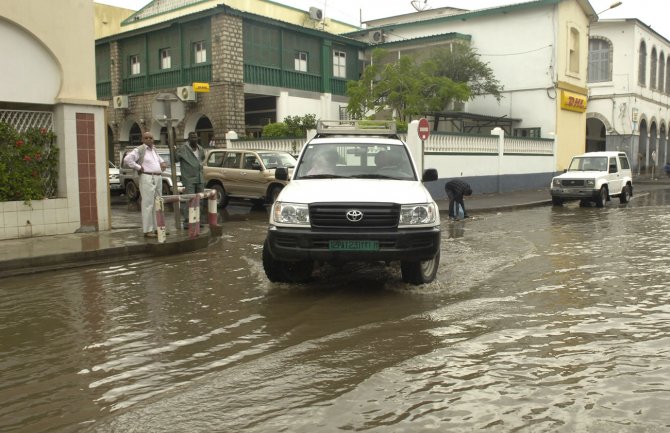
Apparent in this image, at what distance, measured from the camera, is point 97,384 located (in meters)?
4.40

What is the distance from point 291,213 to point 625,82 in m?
36.3

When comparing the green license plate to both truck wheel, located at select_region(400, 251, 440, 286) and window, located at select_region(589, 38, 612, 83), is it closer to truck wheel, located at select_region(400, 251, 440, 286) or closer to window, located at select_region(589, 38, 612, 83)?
truck wheel, located at select_region(400, 251, 440, 286)

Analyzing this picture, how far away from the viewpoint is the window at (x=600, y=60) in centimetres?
3822

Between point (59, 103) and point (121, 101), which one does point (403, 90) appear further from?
point (59, 103)

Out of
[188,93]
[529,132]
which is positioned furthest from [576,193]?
[188,93]

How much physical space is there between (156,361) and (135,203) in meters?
15.8

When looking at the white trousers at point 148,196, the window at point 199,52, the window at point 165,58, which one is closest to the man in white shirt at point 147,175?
the white trousers at point 148,196

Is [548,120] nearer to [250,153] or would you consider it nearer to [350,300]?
[250,153]

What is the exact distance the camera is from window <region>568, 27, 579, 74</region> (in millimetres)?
31812

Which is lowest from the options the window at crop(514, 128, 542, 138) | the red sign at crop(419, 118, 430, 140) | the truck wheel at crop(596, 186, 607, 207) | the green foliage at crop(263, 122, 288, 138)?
the truck wheel at crop(596, 186, 607, 207)

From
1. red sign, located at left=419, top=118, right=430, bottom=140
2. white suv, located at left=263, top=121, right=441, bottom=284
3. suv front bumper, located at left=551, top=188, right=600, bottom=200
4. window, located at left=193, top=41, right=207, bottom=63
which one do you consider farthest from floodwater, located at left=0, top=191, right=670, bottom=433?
window, located at left=193, top=41, right=207, bottom=63

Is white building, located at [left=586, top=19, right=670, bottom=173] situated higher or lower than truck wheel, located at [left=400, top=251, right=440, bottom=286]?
higher

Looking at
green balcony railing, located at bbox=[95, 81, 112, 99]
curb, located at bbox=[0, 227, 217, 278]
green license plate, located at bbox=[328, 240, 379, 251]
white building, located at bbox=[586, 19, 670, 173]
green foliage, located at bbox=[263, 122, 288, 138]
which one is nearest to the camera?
green license plate, located at bbox=[328, 240, 379, 251]

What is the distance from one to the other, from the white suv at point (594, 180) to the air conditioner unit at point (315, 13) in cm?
1930
